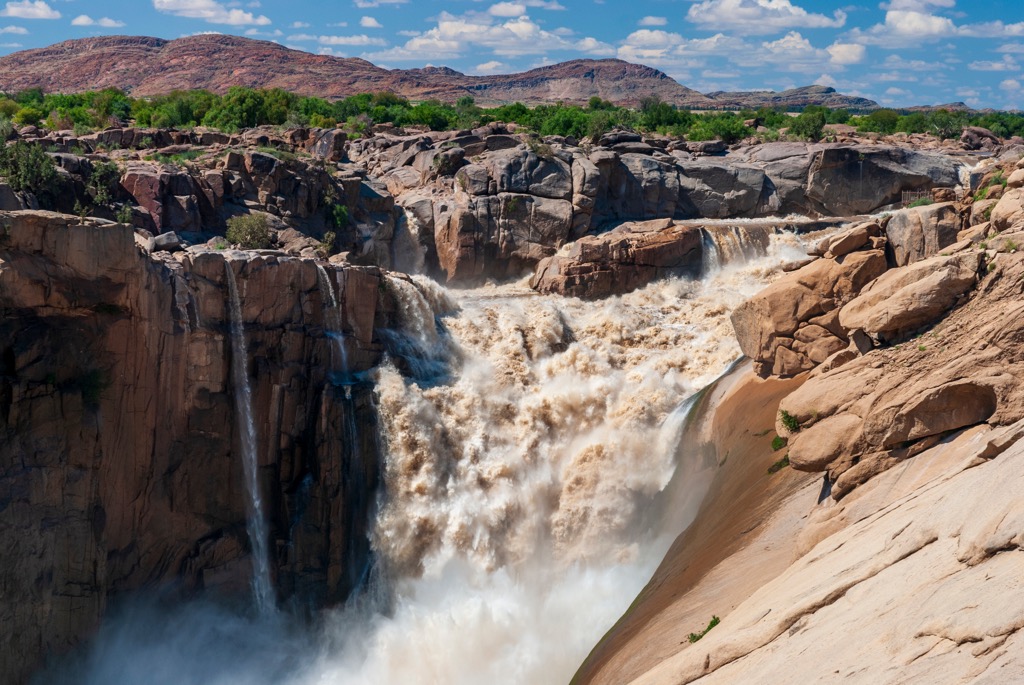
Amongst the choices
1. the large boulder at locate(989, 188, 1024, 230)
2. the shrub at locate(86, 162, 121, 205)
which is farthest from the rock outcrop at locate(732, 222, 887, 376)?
the shrub at locate(86, 162, 121, 205)

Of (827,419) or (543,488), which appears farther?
(543,488)

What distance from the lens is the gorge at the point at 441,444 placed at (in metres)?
14.0

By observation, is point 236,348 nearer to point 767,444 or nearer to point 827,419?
point 767,444

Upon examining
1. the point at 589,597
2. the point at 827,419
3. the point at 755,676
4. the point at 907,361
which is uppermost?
the point at 907,361

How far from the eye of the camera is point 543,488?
24.4 metres

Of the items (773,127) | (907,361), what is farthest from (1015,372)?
(773,127)

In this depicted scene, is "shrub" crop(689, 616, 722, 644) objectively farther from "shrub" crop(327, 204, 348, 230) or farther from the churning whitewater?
"shrub" crop(327, 204, 348, 230)

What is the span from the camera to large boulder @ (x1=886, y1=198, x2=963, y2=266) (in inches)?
709

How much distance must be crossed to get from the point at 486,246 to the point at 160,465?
19.1m

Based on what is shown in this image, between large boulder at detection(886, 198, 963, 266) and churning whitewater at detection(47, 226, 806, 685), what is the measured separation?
6.41 metres

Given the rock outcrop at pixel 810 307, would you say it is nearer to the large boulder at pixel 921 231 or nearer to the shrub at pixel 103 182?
the large boulder at pixel 921 231

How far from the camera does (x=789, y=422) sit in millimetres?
15766

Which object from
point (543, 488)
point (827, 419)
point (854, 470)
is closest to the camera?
point (854, 470)

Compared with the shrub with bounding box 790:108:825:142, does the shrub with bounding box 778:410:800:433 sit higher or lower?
lower
